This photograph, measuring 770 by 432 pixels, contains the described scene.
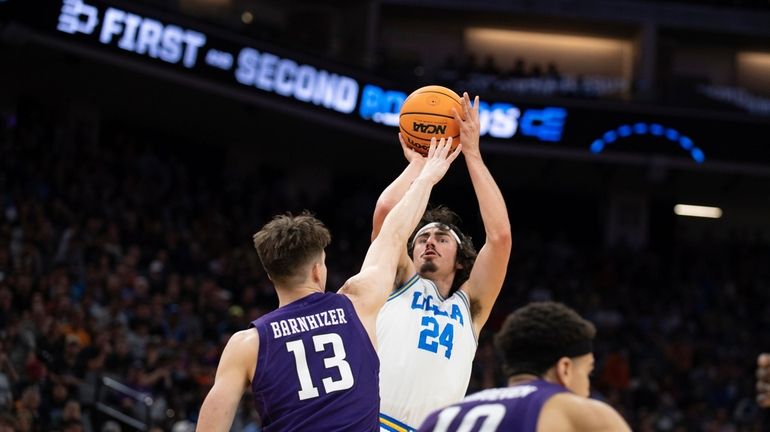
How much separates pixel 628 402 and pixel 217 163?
11500 mm

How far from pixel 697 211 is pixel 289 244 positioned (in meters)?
27.5

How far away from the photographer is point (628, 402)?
69.4 feet

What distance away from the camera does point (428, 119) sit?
6.76m

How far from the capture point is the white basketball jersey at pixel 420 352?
6.36 metres

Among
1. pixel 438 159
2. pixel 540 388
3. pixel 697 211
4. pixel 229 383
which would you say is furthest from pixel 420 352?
pixel 697 211

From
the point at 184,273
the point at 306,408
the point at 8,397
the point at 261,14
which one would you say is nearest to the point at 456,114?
the point at 306,408

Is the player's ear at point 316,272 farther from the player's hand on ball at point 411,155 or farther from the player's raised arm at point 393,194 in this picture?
the player's hand on ball at point 411,155

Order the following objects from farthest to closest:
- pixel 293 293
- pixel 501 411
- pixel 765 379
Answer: pixel 293 293
pixel 765 379
pixel 501 411

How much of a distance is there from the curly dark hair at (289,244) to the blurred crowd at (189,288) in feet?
24.0

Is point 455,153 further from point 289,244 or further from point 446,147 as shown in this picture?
point 289,244

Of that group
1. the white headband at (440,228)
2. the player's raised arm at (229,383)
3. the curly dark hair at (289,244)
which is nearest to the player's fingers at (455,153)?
the white headband at (440,228)

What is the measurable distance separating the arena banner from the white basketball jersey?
16.2 meters

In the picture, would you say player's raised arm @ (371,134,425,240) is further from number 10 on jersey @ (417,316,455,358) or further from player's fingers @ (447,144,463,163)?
number 10 on jersey @ (417,316,455,358)

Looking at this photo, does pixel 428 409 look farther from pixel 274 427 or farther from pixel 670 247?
pixel 670 247
